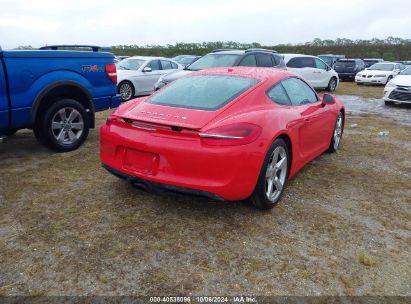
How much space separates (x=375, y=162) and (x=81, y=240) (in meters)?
4.43

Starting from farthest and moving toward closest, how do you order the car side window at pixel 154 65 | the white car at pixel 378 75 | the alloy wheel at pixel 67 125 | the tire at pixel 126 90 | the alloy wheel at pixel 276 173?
the white car at pixel 378 75 → the car side window at pixel 154 65 → the tire at pixel 126 90 → the alloy wheel at pixel 67 125 → the alloy wheel at pixel 276 173

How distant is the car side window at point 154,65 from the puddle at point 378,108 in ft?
21.9

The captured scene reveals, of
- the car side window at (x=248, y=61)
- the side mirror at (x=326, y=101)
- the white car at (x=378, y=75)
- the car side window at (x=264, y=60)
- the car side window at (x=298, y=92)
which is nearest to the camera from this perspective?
the car side window at (x=298, y=92)

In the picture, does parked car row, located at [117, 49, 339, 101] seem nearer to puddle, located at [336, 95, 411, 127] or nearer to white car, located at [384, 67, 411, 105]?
puddle, located at [336, 95, 411, 127]

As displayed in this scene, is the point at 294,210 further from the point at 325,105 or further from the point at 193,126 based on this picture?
the point at 325,105

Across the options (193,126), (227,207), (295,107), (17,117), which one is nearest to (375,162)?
(295,107)

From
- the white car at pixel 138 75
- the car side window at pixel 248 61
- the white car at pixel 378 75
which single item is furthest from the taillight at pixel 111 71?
the white car at pixel 378 75

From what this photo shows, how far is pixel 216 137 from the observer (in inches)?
125

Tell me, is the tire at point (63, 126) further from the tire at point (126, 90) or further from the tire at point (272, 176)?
the tire at point (126, 90)

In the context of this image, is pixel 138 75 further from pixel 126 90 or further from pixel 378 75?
pixel 378 75

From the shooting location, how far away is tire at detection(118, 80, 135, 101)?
1166 cm

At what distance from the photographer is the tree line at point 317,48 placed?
43500mm

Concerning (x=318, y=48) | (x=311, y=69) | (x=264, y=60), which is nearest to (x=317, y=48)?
(x=318, y=48)

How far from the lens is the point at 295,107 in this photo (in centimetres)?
425
